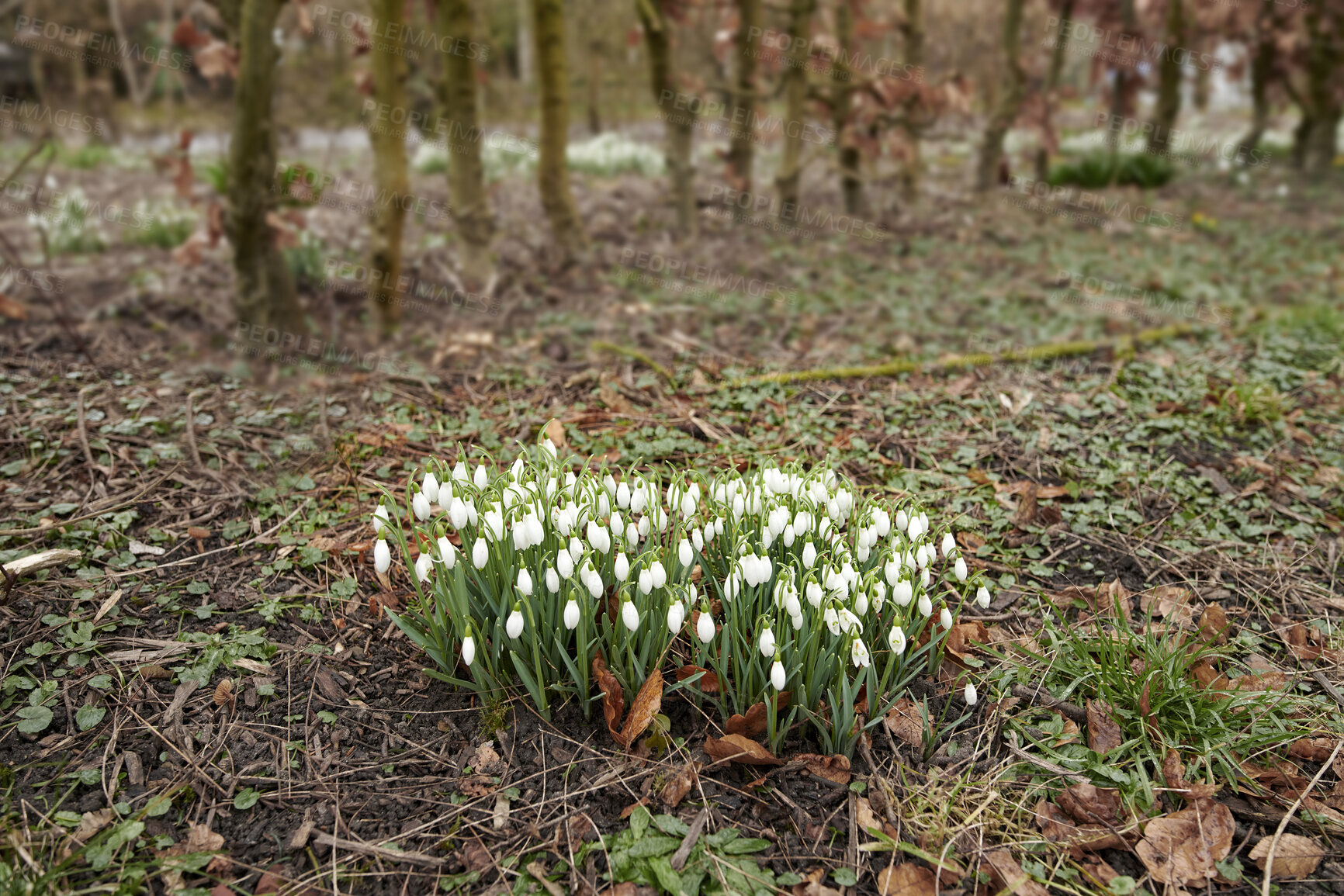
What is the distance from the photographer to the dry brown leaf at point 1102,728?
215 cm

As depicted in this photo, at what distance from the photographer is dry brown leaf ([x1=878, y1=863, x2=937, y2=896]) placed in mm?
1788

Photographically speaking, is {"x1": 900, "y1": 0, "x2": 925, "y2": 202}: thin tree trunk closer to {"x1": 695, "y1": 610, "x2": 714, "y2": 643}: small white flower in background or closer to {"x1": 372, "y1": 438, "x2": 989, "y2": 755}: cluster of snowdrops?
{"x1": 372, "y1": 438, "x2": 989, "y2": 755}: cluster of snowdrops


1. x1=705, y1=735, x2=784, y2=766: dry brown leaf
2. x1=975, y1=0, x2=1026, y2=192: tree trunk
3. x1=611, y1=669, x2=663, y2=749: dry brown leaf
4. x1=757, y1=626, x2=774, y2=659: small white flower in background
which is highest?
x1=975, y1=0, x2=1026, y2=192: tree trunk

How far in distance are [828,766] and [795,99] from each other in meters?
6.46

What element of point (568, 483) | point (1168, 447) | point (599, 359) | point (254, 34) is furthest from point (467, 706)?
point (254, 34)

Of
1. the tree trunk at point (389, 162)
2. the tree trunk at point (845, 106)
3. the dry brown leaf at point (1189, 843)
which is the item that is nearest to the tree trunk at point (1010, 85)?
the tree trunk at point (845, 106)

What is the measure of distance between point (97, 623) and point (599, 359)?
263 centimetres

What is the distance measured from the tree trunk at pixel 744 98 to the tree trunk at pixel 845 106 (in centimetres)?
70

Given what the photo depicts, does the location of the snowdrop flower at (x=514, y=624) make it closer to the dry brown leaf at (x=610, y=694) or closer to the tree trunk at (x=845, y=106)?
the dry brown leaf at (x=610, y=694)

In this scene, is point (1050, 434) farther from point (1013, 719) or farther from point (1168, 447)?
point (1013, 719)

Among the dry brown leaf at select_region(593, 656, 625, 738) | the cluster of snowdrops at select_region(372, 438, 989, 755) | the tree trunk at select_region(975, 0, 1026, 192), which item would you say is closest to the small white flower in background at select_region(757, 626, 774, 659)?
the cluster of snowdrops at select_region(372, 438, 989, 755)

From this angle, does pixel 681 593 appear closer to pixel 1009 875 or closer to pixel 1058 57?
pixel 1009 875

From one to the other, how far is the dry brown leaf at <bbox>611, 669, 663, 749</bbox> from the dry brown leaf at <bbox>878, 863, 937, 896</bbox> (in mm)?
628

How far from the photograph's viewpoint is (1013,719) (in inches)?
87.0
